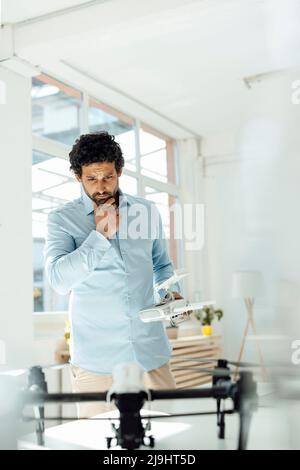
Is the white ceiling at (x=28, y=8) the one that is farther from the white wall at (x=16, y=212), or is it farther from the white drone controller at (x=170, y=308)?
the white drone controller at (x=170, y=308)

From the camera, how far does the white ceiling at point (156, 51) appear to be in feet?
4.78

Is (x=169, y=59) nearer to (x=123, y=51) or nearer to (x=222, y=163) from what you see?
(x=123, y=51)

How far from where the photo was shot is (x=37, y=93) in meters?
2.64

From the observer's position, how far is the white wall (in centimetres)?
192

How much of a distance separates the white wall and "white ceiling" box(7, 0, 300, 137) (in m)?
0.21

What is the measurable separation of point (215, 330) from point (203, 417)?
0.84ft

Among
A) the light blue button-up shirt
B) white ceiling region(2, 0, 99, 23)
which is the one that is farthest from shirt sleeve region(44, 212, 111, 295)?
white ceiling region(2, 0, 99, 23)

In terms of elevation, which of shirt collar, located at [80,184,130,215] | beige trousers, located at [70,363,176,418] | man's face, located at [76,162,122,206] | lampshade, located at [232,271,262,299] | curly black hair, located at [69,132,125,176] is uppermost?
curly black hair, located at [69,132,125,176]

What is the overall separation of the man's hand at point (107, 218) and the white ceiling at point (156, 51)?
0.62 feet

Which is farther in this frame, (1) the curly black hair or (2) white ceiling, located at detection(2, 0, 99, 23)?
(2) white ceiling, located at detection(2, 0, 99, 23)

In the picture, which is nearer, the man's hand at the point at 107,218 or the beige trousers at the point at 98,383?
the beige trousers at the point at 98,383

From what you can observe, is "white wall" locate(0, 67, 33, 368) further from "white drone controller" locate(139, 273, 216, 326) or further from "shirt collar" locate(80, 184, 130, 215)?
"white drone controller" locate(139, 273, 216, 326)

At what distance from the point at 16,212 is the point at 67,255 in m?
1.57

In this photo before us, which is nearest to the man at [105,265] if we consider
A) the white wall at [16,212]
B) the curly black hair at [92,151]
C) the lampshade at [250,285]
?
the curly black hair at [92,151]
